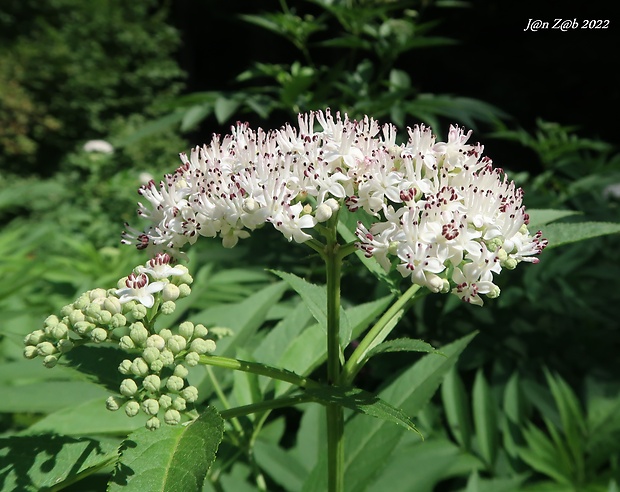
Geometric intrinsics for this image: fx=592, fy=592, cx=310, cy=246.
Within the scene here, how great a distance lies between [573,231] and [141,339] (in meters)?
0.80

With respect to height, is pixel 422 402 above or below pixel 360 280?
above

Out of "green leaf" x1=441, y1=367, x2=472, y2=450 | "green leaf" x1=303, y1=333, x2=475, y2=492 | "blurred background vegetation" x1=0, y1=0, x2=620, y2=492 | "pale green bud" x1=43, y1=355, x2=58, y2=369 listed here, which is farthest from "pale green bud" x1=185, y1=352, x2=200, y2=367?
"green leaf" x1=441, y1=367, x2=472, y2=450

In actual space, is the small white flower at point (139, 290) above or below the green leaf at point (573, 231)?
below

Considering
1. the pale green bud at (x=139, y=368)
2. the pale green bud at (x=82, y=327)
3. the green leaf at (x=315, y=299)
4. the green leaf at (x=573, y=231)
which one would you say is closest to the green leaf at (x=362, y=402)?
the green leaf at (x=315, y=299)

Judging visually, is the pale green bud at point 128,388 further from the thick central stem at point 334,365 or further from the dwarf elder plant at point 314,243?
the thick central stem at point 334,365

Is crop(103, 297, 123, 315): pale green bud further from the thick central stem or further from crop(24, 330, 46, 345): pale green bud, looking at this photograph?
the thick central stem

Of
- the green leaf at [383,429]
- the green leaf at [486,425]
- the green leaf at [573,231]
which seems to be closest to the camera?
the green leaf at [573,231]

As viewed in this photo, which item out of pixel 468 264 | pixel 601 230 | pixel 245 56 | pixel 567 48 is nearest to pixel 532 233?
pixel 601 230

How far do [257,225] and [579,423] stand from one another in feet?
4.84

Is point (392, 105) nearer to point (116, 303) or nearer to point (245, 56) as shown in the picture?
point (116, 303)

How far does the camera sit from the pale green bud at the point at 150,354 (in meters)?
0.92

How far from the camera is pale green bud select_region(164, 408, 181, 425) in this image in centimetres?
87

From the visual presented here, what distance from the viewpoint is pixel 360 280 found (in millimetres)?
A: 2484

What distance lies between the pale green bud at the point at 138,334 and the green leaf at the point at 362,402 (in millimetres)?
275
